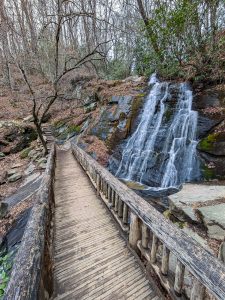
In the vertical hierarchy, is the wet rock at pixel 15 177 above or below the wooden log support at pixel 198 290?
below

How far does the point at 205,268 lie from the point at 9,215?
6200mm

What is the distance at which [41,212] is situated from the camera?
280 centimetres

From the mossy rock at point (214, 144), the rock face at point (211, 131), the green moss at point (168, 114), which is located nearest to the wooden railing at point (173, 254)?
the rock face at point (211, 131)

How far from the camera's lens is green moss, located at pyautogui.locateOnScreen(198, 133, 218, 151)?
7.54m

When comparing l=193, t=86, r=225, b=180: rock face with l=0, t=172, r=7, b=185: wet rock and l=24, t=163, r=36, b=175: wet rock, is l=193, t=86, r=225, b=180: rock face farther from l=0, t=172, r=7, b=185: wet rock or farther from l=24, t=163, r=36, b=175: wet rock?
l=0, t=172, r=7, b=185: wet rock

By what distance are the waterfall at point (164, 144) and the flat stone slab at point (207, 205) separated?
1519 millimetres

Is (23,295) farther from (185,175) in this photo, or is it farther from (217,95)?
(217,95)

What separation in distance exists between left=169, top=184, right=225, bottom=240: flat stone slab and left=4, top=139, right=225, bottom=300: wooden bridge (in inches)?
50.8

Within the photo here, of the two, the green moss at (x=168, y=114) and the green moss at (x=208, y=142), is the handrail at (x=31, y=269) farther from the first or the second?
the green moss at (x=168, y=114)

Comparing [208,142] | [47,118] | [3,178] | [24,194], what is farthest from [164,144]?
[47,118]

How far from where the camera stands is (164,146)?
28.4 ft

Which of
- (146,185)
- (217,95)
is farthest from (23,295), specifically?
(217,95)

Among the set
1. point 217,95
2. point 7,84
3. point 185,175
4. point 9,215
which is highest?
point 7,84

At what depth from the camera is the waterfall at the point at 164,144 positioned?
7758 millimetres
